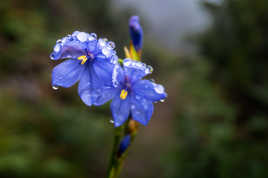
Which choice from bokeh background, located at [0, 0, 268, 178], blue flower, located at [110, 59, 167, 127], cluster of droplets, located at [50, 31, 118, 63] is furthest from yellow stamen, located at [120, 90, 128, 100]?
bokeh background, located at [0, 0, 268, 178]

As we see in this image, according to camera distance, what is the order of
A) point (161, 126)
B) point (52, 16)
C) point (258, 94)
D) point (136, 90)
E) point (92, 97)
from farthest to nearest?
1. point (52, 16)
2. point (161, 126)
3. point (258, 94)
4. point (136, 90)
5. point (92, 97)

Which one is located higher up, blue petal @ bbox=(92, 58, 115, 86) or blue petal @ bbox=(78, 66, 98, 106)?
blue petal @ bbox=(92, 58, 115, 86)

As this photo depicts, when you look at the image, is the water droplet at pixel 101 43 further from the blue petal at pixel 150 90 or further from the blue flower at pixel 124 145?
the blue flower at pixel 124 145

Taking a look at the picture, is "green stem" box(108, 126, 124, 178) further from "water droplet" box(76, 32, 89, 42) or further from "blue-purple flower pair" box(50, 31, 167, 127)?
"water droplet" box(76, 32, 89, 42)

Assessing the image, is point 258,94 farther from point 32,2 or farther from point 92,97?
point 32,2

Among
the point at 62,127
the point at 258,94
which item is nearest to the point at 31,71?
the point at 62,127

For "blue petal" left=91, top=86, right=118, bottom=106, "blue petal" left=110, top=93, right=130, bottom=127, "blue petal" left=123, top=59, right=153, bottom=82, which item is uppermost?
"blue petal" left=123, top=59, right=153, bottom=82

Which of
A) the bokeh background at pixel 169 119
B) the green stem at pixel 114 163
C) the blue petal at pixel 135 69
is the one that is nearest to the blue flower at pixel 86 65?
the blue petal at pixel 135 69
